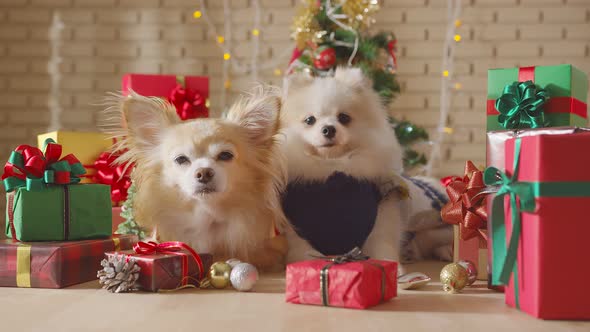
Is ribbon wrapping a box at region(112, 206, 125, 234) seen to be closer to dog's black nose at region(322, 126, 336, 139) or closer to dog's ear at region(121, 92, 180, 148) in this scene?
dog's ear at region(121, 92, 180, 148)

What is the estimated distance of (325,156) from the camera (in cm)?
219

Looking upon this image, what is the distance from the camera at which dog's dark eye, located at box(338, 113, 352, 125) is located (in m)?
2.25

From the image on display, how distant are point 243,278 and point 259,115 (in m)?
0.62

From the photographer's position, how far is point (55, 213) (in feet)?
5.99

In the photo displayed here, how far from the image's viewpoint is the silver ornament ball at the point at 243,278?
5.58ft

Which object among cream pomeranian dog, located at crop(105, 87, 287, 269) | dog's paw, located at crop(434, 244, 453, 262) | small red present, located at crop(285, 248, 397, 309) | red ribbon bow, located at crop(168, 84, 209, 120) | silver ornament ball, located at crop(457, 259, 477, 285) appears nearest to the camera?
small red present, located at crop(285, 248, 397, 309)

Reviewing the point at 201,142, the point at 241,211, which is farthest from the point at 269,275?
the point at 201,142

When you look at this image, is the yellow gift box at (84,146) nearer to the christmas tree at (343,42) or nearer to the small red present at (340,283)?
the christmas tree at (343,42)

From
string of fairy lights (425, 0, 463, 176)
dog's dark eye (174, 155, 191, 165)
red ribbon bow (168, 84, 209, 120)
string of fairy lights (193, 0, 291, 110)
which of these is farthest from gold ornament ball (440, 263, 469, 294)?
string of fairy lights (193, 0, 291, 110)

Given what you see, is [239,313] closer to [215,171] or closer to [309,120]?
[215,171]

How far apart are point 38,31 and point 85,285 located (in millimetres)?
3012

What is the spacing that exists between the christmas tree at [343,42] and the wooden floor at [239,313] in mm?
1609

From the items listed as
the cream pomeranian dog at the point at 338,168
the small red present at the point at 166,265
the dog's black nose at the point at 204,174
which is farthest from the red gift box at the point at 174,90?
the small red present at the point at 166,265

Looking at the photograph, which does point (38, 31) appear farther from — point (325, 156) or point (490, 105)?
point (490, 105)
